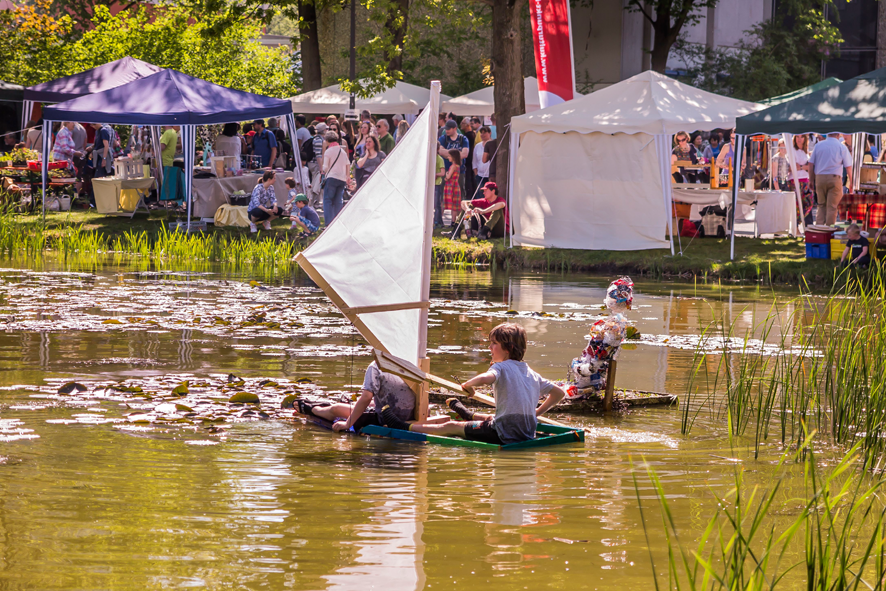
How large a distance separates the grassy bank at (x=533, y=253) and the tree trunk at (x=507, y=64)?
2.92 meters

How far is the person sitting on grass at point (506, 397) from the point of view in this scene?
7258 millimetres

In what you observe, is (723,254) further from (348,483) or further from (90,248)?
(348,483)

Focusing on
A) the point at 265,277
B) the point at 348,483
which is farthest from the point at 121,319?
the point at 348,483

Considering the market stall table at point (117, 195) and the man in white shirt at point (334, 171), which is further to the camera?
the market stall table at point (117, 195)

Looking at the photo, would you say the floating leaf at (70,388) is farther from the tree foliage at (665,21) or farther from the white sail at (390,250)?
the tree foliage at (665,21)

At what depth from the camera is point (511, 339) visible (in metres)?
7.32

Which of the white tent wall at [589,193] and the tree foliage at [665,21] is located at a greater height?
the tree foliage at [665,21]

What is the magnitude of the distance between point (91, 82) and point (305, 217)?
23.6 ft

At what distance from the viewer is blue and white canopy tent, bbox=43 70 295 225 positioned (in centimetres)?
2150

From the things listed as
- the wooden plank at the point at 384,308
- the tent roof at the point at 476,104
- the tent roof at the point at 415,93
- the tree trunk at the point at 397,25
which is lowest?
the wooden plank at the point at 384,308

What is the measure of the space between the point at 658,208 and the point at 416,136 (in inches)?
516

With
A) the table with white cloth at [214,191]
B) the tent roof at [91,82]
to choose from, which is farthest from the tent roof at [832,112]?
the tent roof at [91,82]

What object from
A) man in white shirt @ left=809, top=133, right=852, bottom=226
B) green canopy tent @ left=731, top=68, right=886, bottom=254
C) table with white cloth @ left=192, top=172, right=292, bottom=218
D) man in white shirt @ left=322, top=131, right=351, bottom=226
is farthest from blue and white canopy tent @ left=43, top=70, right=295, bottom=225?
man in white shirt @ left=809, top=133, right=852, bottom=226

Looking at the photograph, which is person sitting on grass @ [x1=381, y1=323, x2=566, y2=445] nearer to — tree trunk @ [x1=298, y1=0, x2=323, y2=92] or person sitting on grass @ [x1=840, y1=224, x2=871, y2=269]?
person sitting on grass @ [x1=840, y1=224, x2=871, y2=269]
